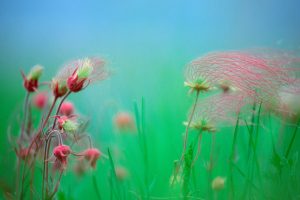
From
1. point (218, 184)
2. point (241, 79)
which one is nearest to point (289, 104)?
point (241, 79)

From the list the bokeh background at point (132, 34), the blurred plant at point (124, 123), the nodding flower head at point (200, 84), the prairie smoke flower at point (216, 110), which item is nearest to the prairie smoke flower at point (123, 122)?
the blurred plant at point (124, 123)

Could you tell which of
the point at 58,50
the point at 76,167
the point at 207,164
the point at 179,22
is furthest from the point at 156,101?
the point at 207,164

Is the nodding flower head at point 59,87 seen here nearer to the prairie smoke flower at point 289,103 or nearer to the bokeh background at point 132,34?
the prairie smoke flower at point 289,103

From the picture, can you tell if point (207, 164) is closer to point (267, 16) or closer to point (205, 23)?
point (267, 16)

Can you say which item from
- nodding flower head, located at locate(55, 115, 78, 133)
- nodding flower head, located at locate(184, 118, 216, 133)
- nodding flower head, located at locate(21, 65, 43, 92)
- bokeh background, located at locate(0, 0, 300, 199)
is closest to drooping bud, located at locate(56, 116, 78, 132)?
nodding flower head, located at locate(55, 115, 78, 133)

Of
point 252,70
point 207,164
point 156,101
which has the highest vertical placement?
point 252,70

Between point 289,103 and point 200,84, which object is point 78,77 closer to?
point 200,84
